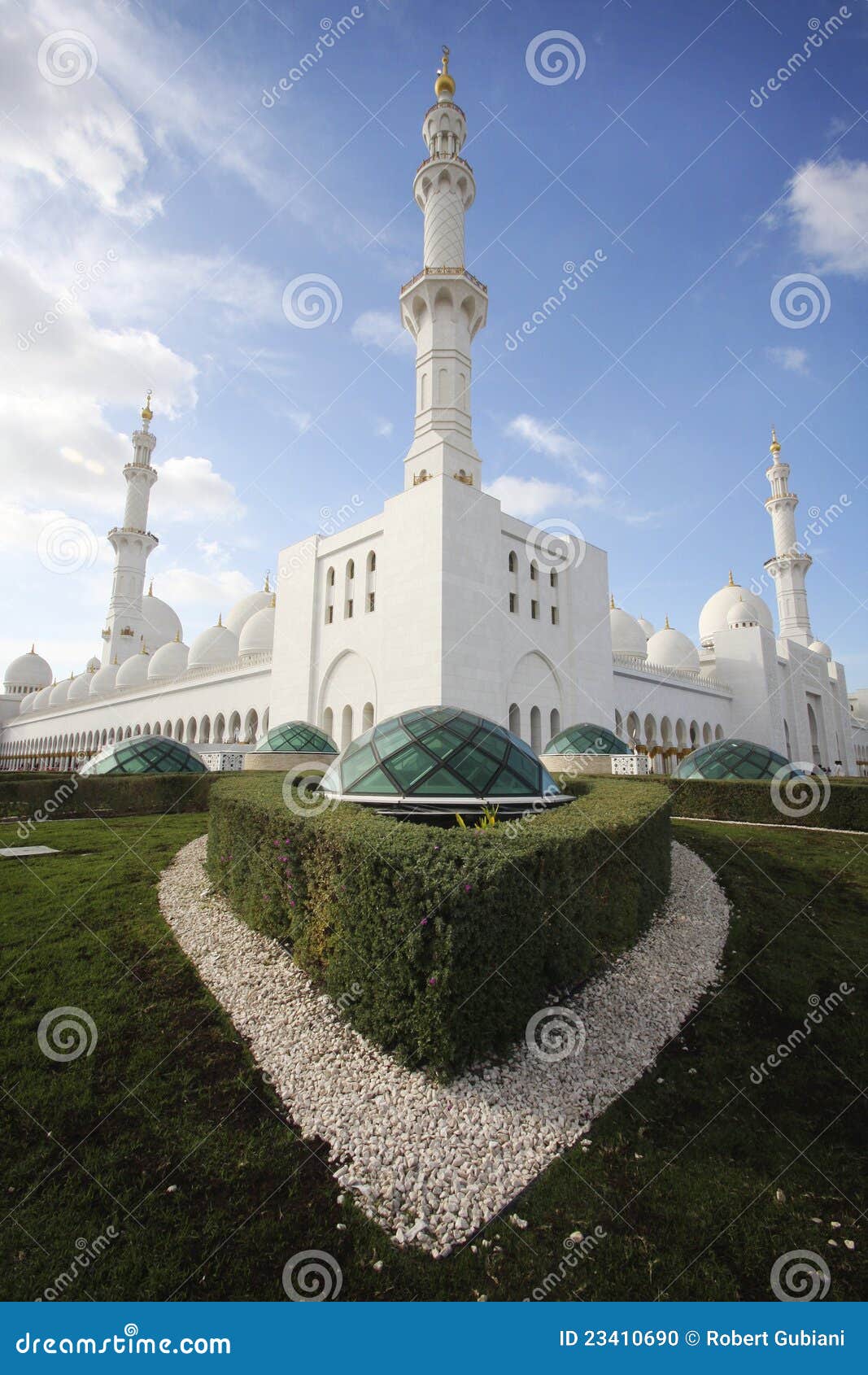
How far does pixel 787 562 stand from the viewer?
45656mm

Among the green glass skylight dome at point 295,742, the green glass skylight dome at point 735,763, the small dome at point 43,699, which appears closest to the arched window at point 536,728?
the green glass skylight dome at point 735,763

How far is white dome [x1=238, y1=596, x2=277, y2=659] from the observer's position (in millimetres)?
37594

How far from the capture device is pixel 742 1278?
302 centimetres

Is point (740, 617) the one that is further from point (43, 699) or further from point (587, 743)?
point (43, 699)

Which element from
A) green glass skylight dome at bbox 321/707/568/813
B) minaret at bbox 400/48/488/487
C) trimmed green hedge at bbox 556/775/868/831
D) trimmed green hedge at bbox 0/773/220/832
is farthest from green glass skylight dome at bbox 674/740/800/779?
minaret at bbox 400/48/488/487

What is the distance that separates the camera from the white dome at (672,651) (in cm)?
4212

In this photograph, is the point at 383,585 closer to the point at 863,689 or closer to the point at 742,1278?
the point at 742,1278

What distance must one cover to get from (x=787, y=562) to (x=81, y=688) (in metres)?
62.8

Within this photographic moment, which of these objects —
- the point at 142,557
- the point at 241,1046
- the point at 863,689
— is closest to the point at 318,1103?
the point at 241,1046

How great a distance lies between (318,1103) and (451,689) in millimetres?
17105

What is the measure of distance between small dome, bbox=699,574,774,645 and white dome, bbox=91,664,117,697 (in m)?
48.4

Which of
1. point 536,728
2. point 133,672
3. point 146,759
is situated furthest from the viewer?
point 133,672

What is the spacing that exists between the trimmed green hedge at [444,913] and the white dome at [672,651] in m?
37.9

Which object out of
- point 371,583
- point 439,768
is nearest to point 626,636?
point 371,583
